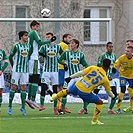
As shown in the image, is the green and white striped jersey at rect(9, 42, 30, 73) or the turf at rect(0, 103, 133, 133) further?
the green and white striped jersey at rect(9, 42, 30, 73)

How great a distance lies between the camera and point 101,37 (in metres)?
25.8

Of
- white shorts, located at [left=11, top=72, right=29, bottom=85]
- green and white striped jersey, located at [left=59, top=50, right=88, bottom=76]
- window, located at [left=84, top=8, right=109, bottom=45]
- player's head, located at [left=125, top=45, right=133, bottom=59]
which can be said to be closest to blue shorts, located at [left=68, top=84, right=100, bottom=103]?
white shorts, located at [left=11, top=72, right=29, bottom=85]

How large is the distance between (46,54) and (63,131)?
572 cm

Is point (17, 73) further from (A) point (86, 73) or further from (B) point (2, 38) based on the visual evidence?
(B) point (2, 38)

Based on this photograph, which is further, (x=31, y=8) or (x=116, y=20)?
(x=116, y=20)

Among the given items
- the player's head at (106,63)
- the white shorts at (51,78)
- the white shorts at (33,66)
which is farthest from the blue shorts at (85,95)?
the white shorts at (33,66)

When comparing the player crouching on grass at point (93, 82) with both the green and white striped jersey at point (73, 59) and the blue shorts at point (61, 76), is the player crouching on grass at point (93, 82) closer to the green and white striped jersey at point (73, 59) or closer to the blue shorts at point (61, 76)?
the green and white striped jersey at point (73, 59)

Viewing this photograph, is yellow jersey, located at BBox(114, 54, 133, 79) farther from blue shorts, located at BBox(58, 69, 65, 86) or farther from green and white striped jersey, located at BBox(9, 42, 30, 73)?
green and white striped jersey, located at BBox(9, 42, 30, 73)

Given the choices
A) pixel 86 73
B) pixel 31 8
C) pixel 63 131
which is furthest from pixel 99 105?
pixel 31 8

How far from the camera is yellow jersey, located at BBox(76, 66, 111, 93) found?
1554 cm

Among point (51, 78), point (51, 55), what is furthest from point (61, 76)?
point (51, 55)

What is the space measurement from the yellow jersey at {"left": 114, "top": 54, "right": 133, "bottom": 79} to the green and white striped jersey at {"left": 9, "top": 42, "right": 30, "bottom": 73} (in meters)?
2.35

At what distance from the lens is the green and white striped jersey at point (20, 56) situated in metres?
18.5

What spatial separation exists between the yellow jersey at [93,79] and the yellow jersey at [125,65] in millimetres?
3884
